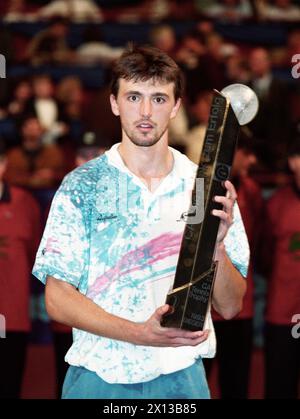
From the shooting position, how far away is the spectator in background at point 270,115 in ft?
27.1

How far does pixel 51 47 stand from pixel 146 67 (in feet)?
26.0

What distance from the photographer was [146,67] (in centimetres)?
377

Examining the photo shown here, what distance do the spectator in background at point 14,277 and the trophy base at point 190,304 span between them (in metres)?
2.92

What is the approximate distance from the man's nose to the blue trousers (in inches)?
35.4

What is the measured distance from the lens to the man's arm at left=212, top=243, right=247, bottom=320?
365 cm

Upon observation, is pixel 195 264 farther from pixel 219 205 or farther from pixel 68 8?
pixel 68 8

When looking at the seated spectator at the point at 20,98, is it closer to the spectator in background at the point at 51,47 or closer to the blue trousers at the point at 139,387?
the spectator in background at the point at 51,47

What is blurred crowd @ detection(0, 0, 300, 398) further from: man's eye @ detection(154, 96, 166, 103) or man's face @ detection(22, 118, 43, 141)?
man's eye @ detection(154, 96, 166, 103)

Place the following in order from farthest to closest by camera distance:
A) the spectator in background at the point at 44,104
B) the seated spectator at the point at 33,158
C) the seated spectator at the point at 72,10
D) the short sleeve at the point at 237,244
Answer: the seated spectator at the point at 72,10, the spectator in background at the point at 44,104, the seated spectator at the point at 33,158, the short sleeve at the point at 237,244

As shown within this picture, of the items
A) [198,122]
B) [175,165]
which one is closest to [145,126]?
→ [175,165]

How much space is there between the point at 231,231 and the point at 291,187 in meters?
2.80

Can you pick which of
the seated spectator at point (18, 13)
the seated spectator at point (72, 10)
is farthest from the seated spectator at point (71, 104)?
the seated spectator at point (72, 10)

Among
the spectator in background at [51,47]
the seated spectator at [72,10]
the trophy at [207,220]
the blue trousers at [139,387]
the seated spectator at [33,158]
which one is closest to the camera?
the trophy at [207,220]

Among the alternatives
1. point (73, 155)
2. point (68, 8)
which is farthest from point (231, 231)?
point (68, 8)
